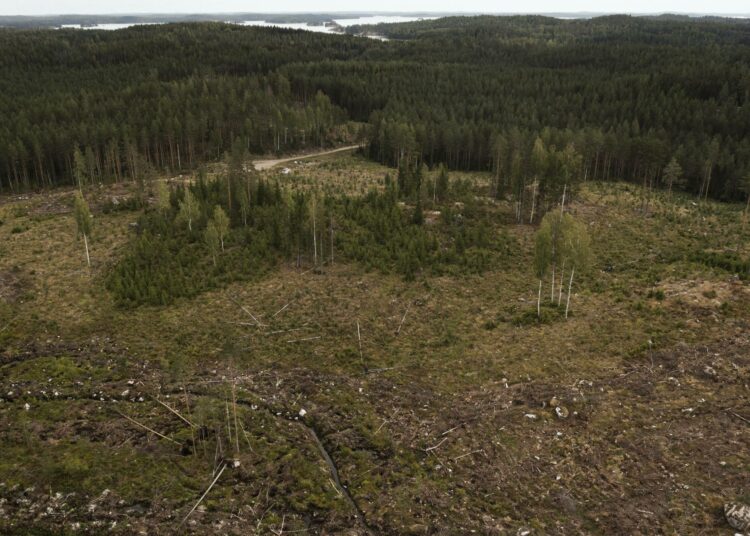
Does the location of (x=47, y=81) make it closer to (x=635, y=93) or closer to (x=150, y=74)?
(x=150, y=74)

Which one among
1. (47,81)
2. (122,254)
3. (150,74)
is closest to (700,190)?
(122,254)

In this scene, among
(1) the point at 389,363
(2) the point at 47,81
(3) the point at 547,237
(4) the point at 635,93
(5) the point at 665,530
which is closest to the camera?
Result: (5) the point at 665,530

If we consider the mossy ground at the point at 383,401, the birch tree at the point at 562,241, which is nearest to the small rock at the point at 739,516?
the mossy ground at the point at 383,401

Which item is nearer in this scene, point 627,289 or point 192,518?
point 192,518

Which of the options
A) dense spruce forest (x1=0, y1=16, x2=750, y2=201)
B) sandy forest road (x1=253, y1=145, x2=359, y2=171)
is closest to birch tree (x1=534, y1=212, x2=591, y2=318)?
dense spruce forest (x1=0, y1=16, x2=750, y2=201)

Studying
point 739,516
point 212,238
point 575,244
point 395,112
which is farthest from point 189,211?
point 395,112

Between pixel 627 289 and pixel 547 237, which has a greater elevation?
pixel 547 237

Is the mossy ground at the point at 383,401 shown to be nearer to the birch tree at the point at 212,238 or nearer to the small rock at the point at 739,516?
the small rock at the point at 739,516

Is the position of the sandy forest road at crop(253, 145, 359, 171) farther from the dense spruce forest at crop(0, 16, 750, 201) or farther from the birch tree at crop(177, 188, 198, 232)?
the birch tree at crop(177, 188, 198, 232)
